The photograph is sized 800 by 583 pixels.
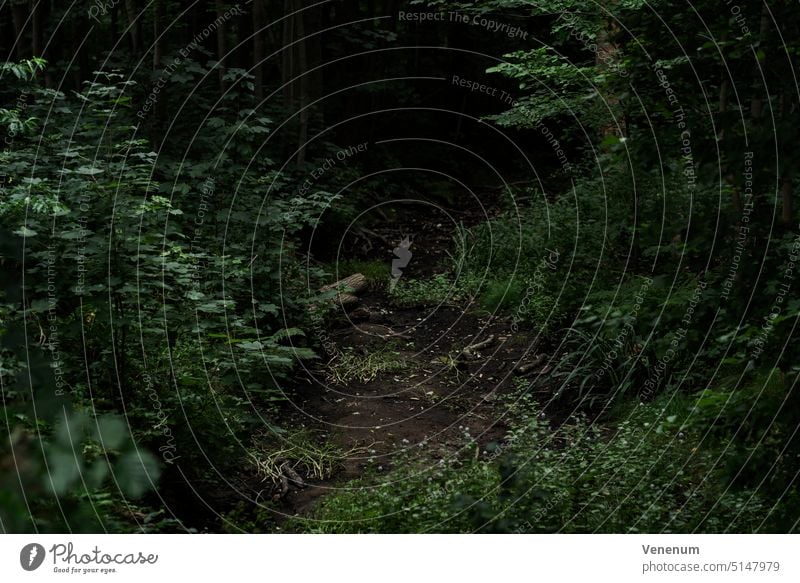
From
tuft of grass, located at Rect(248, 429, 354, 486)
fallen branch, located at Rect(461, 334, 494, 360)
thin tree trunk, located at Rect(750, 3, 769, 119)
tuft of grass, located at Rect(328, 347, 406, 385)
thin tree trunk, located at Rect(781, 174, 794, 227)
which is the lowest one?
tuft of grass, located at Rect(248, 429, 354, 486)

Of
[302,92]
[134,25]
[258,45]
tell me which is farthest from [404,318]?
[134,25]

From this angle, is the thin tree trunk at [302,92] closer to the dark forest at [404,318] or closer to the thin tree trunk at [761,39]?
the dark forest at [404,318]

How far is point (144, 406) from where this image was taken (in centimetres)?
455

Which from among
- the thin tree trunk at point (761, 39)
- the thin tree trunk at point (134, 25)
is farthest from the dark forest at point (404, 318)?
the thin tree trunk at point (134, 25)

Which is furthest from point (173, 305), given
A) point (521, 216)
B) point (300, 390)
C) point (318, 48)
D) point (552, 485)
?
point (318, 48)

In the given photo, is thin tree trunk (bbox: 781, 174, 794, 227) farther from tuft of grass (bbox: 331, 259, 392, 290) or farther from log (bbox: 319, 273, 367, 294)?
tuft of grass (bbox: 331, 259, 392, 290)

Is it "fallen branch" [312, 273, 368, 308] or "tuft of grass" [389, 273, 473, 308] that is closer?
"fallen branch" [312, 273, 368, 308]

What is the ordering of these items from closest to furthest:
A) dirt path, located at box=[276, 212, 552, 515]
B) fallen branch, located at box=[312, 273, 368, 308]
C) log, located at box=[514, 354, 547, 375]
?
1. dirt path, located at box=[276, 212, 552, 515]
2. log, located at box=[514, 354, 547, 375]
3. fallen branch, located at box=[312, 273, 368, 308]

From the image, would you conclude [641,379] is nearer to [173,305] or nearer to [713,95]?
[713,95]

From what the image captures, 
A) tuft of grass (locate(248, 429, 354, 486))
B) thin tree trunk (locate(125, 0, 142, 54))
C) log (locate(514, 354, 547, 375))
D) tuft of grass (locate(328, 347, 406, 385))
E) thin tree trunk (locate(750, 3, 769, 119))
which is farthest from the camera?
thin tree trunk (locate(125, 0, 142, 54))

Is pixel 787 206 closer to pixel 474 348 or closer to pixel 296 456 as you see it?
pixel 296 456

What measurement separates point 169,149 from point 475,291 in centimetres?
436

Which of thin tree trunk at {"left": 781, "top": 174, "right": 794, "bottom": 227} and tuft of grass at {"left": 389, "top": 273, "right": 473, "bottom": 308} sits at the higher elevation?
thin tree trunk at {"left": 781, "top": 174, "right": 794, "bottom": 227}

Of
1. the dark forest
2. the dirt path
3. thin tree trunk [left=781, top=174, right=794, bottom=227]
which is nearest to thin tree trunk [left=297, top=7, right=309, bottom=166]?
the dark forest
